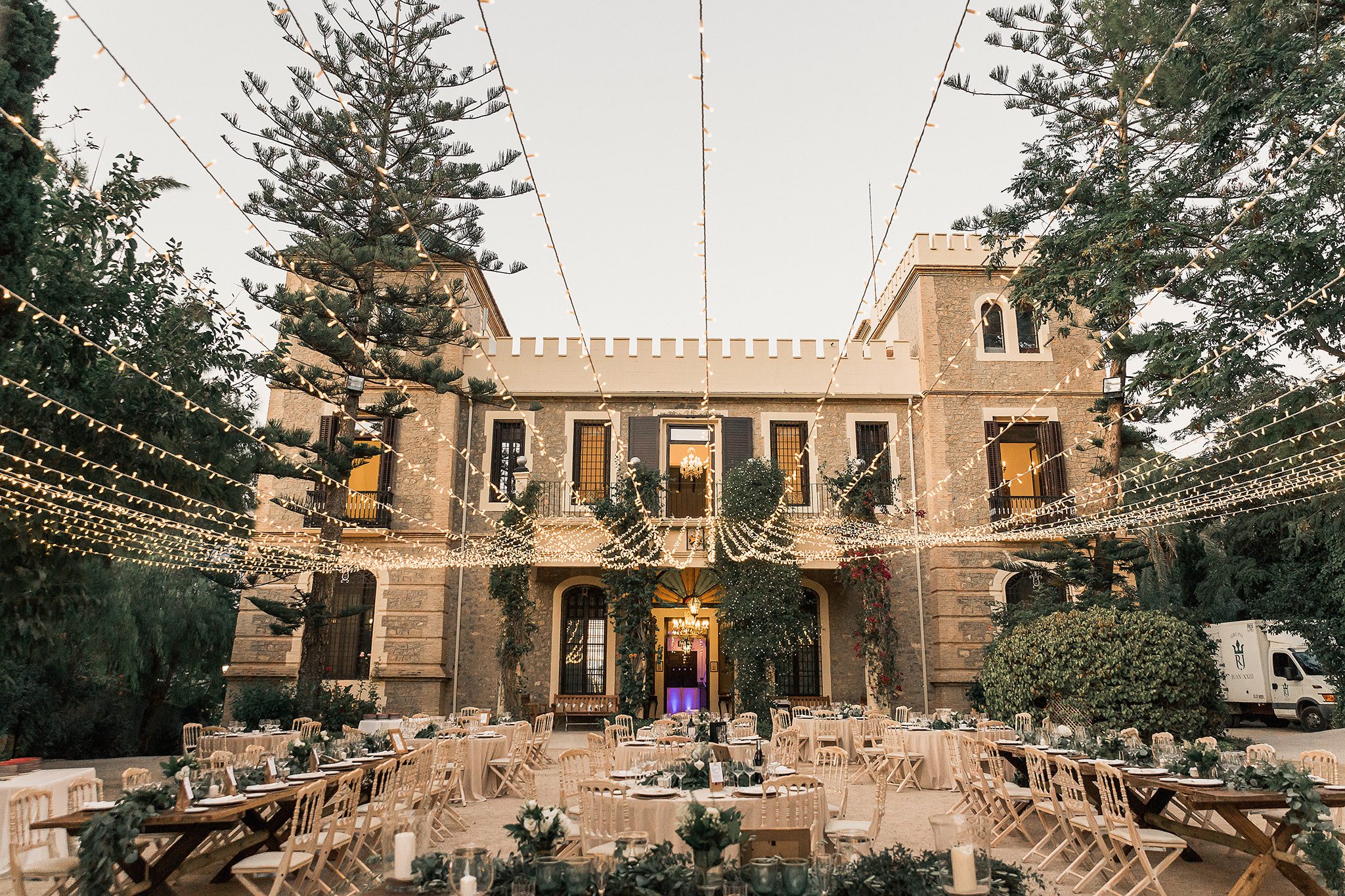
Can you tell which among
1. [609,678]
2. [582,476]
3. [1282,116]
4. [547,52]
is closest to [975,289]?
[1282,116]

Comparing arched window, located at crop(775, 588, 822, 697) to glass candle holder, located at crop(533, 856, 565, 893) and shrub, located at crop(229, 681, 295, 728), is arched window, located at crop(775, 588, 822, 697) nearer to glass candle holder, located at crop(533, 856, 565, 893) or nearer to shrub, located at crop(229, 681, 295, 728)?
shrub, located at crop(229, 681, 295, 728)

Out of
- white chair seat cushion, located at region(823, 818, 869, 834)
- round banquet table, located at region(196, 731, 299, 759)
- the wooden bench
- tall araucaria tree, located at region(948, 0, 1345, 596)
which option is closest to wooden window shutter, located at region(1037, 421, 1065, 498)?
tall araucaria tree, located at region(948, 0, 1345, 596)

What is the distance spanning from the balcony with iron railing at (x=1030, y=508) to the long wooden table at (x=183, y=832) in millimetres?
10735

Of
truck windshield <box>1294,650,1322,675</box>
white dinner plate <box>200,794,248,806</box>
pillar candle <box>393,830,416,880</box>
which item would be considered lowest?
white dinner plate <box>200,794,248,806</box>

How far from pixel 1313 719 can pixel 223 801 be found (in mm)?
15708

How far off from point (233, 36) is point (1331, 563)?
1460cm

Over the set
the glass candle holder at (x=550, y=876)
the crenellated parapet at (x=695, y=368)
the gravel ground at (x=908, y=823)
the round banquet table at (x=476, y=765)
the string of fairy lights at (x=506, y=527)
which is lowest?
the gravel ground at (x=908, y=823)

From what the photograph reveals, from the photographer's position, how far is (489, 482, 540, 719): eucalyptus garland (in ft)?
44.7

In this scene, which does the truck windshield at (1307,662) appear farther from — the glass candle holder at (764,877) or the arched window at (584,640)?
the glass candle holder at (764,877)

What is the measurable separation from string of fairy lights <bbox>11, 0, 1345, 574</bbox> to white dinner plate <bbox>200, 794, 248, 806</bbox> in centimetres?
297

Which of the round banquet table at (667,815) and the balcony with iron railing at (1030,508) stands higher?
the balcony with iron railing at (1030,508)

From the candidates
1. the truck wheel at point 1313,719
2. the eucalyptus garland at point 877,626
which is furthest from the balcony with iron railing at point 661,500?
the truck wheel at point 1313,719

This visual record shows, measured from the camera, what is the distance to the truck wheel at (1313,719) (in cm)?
1412

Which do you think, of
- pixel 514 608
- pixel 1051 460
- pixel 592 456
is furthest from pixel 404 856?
pixel 1051 460
